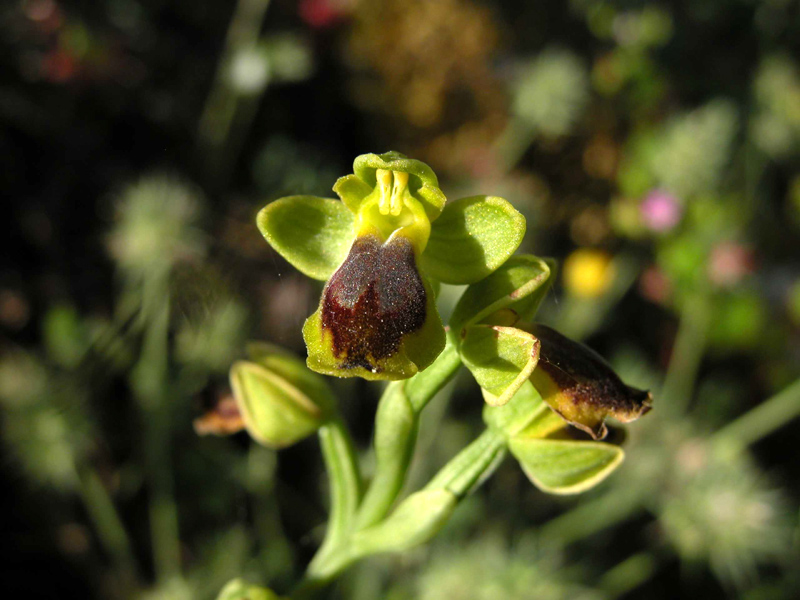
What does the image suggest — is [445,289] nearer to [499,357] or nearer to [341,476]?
[341,476]

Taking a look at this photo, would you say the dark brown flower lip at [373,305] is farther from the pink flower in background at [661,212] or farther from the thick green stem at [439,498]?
the pink flower in background at [661,212]

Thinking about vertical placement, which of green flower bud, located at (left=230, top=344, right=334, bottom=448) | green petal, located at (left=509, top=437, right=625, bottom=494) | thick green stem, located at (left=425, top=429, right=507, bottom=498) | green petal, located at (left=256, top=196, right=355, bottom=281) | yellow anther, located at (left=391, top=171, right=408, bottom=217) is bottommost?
green flower bud, located at (left=230, top=344, right=334, bottom=448)

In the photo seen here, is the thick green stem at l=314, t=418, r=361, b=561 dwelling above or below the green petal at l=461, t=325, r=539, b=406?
below

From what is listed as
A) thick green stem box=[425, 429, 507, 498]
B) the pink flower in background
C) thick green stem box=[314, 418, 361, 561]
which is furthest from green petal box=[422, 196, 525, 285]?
the pink flower in background

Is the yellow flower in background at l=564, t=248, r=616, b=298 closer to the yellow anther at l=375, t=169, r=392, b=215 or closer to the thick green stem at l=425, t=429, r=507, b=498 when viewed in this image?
the thick green stem at l=425, t=429, r=507, b=498

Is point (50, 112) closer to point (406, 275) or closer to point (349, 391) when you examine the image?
point (349, 391)

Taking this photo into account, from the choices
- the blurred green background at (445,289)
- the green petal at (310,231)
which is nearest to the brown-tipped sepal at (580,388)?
the green petal at (310,231)

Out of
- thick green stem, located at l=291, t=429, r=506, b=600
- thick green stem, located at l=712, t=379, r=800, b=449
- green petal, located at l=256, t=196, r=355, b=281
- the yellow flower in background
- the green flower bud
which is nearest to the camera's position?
green petal, located at l=256, t=196, r=355, b=281
